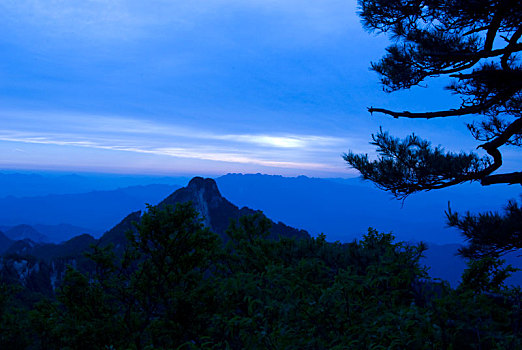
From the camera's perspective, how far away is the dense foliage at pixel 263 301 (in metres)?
3.97

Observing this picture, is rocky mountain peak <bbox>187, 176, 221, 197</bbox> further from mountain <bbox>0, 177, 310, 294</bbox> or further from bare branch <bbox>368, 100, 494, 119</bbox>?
bare branch <bbox>368, 100, 494, 119</bbox>

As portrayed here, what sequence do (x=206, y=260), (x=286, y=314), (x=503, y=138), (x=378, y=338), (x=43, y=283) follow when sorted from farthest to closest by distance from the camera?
1. (x=43, y=283)
2. (x=206, y=260)
3. (x=503, y=138)
4. (x=286, y=314)
5. (x=378, y=338)

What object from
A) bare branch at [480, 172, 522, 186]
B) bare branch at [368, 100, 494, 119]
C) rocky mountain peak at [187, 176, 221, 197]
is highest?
bare branch at [368, 100, 494, 119]

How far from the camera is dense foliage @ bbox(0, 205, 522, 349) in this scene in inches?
156

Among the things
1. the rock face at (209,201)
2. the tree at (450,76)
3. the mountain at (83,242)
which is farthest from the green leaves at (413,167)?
the rock face at (209,201)

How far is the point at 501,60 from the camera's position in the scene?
8.08m

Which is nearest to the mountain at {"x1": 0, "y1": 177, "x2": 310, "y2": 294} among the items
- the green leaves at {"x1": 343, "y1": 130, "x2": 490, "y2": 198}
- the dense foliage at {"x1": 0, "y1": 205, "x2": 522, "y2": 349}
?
the dense foliage at {"x1": 0, "y1": 205, "x2": 522, "y2": 349}

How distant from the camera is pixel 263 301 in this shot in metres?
4.96

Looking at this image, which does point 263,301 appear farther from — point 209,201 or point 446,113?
point 209,201

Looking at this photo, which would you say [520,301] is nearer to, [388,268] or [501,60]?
[388,268]

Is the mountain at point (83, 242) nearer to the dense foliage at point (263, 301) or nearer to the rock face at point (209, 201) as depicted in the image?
the rock face at point (209, 201)

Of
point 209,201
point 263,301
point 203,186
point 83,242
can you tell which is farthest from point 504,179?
point 83,242

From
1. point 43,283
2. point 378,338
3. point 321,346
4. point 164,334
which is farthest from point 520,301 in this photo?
point 43,283

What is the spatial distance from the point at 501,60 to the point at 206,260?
1080cm
